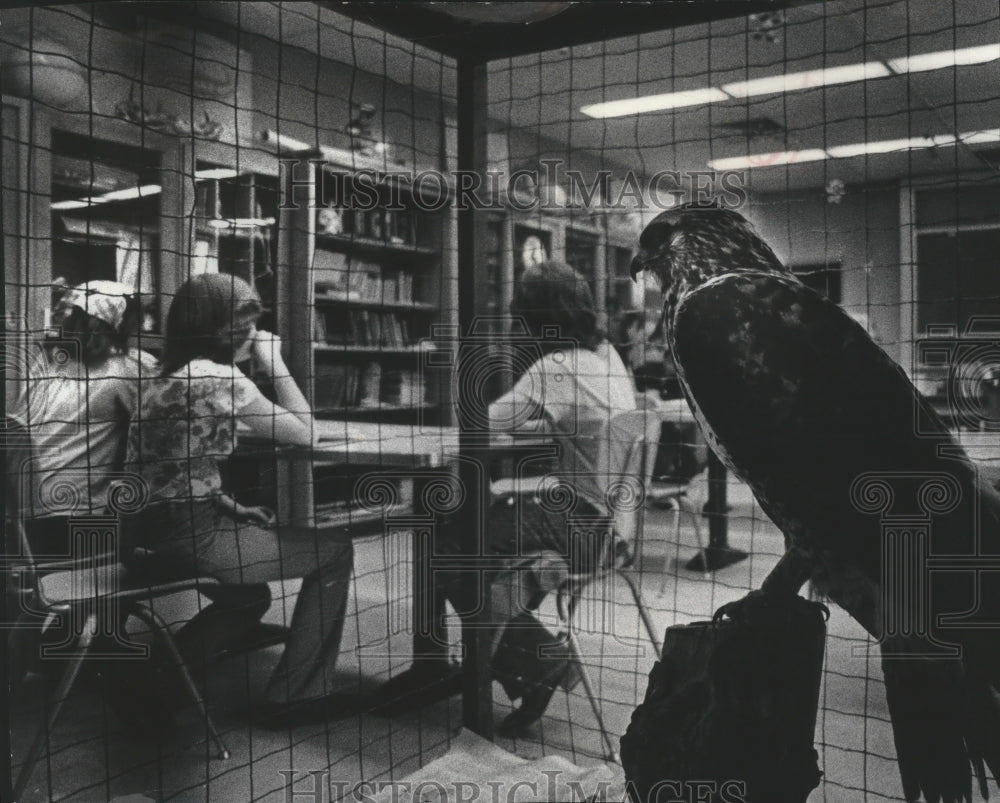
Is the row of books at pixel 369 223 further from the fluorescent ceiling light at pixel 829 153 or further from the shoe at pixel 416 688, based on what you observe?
the fluorescent ceiling light at pixel 829 153

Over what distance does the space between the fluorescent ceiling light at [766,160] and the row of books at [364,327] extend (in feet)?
11.0

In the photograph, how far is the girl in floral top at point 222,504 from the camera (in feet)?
8.23

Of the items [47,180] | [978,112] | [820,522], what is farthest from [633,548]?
[47,180]

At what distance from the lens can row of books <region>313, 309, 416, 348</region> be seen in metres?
5.30

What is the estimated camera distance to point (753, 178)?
1.93 m

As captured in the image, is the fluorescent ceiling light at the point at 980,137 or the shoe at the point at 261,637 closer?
the fluorescent ceiling light at the point at 980,137

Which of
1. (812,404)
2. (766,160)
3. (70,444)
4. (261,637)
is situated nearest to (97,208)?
(70,444)

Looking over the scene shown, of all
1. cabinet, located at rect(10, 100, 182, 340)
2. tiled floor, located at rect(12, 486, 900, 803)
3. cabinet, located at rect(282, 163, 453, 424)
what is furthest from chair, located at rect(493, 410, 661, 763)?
cabinet, located at rect(282, 163, 453, 424)

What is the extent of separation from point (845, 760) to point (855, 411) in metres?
1.07

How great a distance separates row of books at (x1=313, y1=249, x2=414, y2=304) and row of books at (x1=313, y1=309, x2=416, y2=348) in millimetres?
107

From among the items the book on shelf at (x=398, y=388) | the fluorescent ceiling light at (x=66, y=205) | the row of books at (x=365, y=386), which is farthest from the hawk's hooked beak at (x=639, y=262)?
the book on shelf at (x=398, y=388)

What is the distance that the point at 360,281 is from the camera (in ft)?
18.1

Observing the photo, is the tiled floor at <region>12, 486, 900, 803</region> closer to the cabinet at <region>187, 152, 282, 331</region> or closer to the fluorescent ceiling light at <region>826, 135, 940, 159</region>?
the fluorescent ceiling light at <region>826, 135, 940, 159</region>

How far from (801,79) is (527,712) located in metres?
2.92
